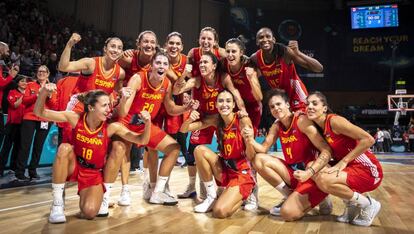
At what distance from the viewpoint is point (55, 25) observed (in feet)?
41.6

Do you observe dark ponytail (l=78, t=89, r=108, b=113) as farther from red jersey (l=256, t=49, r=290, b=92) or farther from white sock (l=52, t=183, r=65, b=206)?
red jersey (l=256, t=49, r=290, b=92)

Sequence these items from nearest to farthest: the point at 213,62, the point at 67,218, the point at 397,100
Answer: the point at 67,218 → the point at 213,62 → the point at 397,100

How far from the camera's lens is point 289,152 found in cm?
364

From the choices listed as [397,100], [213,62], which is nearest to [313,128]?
[213,62]

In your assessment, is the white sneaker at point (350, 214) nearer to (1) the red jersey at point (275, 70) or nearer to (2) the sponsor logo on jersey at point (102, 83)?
(1) the red jersey at point (275, 70)

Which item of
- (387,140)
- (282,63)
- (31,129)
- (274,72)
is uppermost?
(282,63)

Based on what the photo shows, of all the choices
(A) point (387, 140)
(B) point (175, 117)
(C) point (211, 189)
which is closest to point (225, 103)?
(C) point (211, 189)

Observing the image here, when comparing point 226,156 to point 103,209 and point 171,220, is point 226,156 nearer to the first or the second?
point 171,220

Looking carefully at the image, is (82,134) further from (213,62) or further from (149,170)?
(213,62)

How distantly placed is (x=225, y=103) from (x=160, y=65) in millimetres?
815

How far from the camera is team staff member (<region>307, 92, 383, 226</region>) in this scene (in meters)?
3.09

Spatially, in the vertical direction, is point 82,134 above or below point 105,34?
below

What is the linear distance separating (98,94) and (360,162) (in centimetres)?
251

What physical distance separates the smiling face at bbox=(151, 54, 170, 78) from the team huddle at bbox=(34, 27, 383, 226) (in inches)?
0.4
